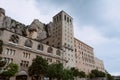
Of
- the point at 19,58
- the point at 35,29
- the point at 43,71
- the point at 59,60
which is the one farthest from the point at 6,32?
the point at 35,29

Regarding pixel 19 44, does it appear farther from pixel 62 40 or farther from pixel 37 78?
pixel 62 40

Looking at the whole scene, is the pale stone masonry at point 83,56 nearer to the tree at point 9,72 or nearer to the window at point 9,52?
the window at point 9,52

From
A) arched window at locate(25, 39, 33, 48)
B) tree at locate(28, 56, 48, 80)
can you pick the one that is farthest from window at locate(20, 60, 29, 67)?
arched window at locate(25, 39, 33, 48)

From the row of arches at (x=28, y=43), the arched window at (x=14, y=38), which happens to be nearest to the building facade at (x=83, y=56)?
the row of arches at (x=28, y=43)

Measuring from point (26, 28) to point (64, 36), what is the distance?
1335 inches

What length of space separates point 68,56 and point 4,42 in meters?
34.3

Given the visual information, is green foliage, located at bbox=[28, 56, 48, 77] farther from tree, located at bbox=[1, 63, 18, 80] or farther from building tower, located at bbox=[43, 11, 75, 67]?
building tower, located at bbox=[43, 11, 75, 67]

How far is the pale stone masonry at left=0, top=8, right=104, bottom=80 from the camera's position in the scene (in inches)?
1624

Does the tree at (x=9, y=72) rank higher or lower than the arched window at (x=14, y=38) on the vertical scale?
lower

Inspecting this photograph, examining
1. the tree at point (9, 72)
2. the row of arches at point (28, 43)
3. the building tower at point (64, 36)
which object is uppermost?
the building tower at point (64, 36)

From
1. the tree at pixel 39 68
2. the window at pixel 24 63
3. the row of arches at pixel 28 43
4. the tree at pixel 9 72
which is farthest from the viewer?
the window at pixel 24 63

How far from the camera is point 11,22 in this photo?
80312 millimetres

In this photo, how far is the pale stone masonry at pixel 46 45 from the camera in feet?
135

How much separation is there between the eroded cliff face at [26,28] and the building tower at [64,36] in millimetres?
11161
